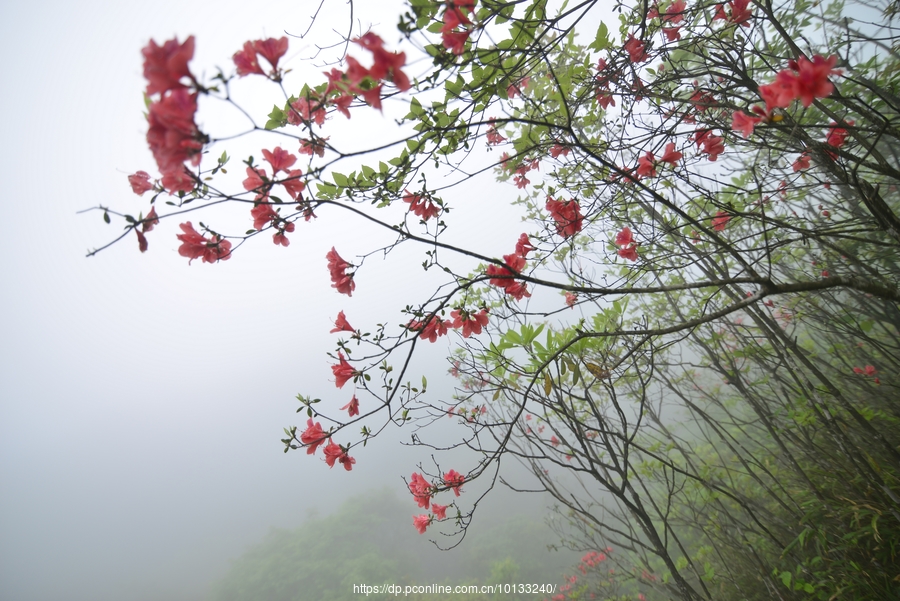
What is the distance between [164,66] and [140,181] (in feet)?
1.49

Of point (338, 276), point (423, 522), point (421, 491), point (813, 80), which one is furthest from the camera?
point (423, 522)

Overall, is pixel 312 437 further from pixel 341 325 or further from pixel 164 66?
pixel 164 66

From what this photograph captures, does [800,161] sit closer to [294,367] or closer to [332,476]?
[332,476]

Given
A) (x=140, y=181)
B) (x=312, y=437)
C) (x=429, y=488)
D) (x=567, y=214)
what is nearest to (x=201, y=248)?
(x=140, y=181)

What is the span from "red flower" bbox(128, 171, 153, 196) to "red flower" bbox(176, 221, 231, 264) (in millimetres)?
115


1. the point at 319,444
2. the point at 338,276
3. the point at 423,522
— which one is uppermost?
the point at 338,276

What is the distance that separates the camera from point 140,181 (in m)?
0.84

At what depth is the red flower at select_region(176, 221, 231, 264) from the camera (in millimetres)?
886

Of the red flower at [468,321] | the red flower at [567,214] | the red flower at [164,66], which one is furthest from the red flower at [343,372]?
the red flower at [567,214]

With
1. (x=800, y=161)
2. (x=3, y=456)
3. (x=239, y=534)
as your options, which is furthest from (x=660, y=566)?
(x=3, y=456)

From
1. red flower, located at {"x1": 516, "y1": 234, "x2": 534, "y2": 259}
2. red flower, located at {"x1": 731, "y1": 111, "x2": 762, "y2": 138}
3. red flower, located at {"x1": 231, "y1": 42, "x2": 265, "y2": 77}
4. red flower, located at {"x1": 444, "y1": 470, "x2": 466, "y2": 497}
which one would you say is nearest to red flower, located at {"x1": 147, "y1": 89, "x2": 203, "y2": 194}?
red flower, located at {"x1": 231, "y1": 42, "x2": 265, "y2": 77}

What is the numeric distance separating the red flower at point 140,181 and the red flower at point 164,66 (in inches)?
16.8

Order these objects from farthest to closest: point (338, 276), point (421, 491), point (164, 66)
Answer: point (421, 491), point (338, 276), point (164, 66)

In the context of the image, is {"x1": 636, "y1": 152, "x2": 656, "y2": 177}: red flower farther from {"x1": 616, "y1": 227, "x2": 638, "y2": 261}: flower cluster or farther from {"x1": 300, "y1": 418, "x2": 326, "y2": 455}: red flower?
{"x1": 300, "y1": 418, "x2": 326, "y2": 455}: red flower
